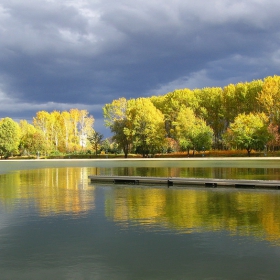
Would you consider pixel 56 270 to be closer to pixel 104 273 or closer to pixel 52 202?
pixel 104 273

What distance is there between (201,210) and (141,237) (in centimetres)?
526

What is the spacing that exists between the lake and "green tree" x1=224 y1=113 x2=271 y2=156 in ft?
207

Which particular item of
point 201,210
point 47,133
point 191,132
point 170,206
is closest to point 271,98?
point 191,132

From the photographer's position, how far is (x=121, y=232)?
13.4m

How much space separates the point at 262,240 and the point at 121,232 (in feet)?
14.8

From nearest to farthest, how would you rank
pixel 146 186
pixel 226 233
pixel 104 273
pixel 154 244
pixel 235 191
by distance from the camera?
pixel 104 273, pixel 154 244, pixel 226 233, pixel 235 191, pixel 146 186

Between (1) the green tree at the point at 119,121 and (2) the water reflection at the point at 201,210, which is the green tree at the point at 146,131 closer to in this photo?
(1) the green tree at the point at 119,121

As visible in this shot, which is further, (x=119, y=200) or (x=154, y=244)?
(x=119, y=200)

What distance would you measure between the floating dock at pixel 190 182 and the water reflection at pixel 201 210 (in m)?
1.89

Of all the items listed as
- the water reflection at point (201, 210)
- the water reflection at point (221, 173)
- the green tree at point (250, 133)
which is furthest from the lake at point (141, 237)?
the green tree at point (250, 133)

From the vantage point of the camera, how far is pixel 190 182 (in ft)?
91.2

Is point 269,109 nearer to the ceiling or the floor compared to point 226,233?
nearer to the ceiling

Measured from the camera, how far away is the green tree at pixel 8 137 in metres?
107

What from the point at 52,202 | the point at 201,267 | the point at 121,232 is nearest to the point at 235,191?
the point at 52,202
